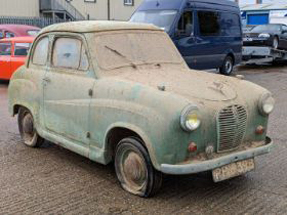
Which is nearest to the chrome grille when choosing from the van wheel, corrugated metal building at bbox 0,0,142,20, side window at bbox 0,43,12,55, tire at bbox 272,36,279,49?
side window at bbox 0,43,12,55

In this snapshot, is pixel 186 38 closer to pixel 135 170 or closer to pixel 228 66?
pixel 228 66

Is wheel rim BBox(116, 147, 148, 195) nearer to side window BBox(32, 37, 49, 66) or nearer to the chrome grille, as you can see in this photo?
the chrome grille

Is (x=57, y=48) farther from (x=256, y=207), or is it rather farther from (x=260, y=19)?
(x=260, y=19)

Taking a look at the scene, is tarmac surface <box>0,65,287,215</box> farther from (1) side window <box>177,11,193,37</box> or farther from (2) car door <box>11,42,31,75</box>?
(1) side window <box>177,11,193,37</box>

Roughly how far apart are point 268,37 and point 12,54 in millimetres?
10435

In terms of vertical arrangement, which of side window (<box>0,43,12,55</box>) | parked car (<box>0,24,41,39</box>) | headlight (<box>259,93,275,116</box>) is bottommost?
headlight (<box>259,93,275,116</box>)

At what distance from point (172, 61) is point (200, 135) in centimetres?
170

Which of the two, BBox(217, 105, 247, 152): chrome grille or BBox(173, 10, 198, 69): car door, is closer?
BBox(217, 105, 247, 152): chrome grille

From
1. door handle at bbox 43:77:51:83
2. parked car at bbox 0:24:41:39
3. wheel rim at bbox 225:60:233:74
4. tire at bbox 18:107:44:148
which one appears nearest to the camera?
door handle at bbox 43:77:51:83

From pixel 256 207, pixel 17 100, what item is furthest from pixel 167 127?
pixel 17 100

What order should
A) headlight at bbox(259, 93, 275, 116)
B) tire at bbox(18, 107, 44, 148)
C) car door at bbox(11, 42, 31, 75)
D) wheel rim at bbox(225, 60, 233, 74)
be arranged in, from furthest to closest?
wheel rim at bbox(225, 60, 233, 74) → car door at bbox(11, 42, 31, 75) → tire at bbox(18, 107, 44, 148) → headlight at bbox(259, 93, 275, 116)

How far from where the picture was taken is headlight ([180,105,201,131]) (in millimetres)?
4004

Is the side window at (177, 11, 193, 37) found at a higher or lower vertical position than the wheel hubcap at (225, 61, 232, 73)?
higher

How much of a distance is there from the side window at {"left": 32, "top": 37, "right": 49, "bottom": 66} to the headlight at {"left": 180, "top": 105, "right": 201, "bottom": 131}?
99.9 inches
